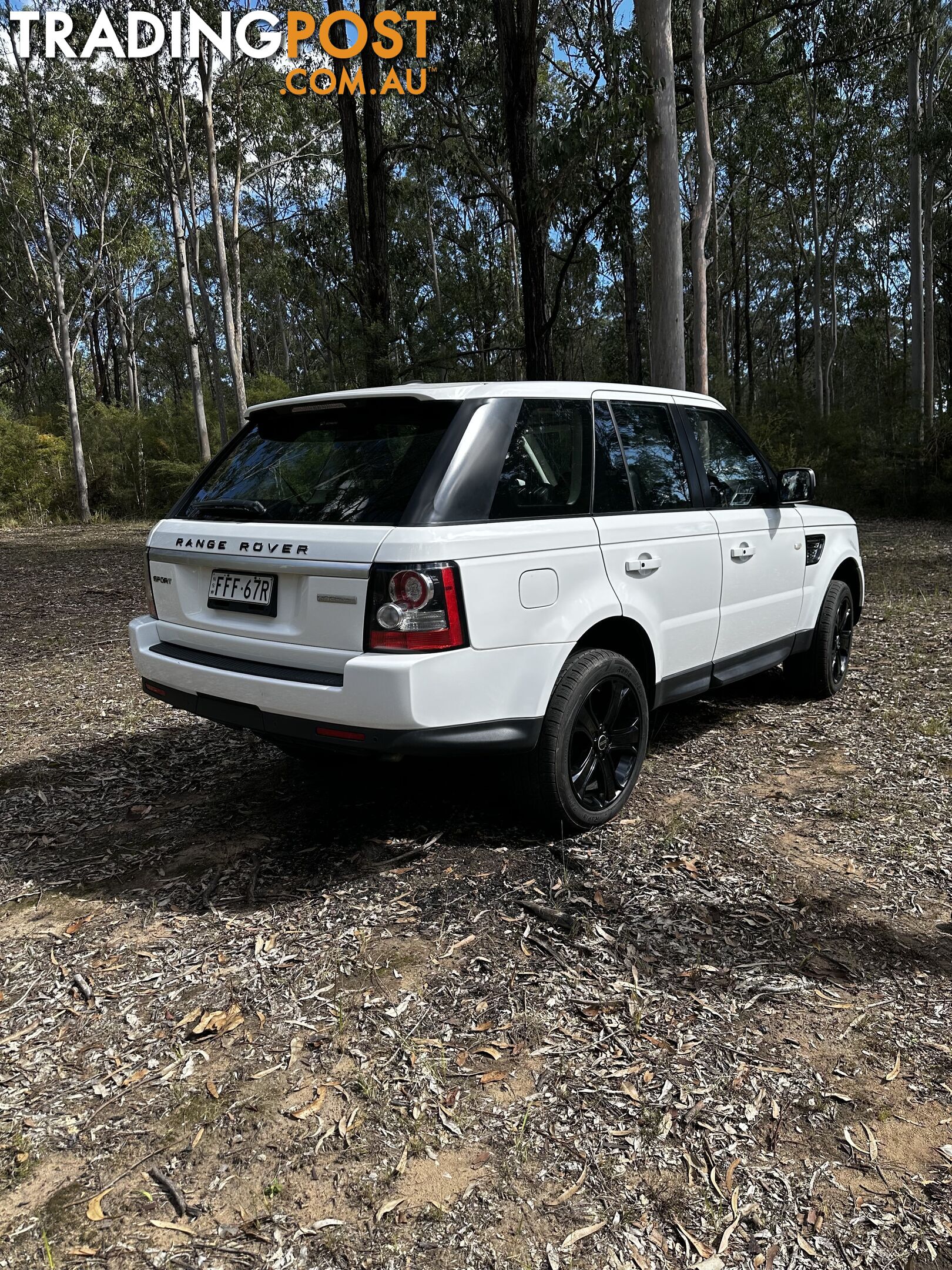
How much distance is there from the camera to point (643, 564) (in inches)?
151

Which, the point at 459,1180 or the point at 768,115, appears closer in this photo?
the point at 459,1180

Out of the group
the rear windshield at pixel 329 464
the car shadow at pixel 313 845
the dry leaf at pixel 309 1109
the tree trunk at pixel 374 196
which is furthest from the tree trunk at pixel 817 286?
the dry leaf at pixel 309 1109

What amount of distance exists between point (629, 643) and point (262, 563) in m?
1.58

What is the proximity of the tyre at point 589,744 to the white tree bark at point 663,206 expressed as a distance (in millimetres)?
6685

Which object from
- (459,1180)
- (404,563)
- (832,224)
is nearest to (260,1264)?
(459,1180)

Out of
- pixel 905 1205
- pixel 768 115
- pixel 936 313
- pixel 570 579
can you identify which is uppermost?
pixel 768 115

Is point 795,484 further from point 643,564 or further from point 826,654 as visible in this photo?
point 643,564

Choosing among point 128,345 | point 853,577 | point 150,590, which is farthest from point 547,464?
point 128,345

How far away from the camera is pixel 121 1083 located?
2.43 metres

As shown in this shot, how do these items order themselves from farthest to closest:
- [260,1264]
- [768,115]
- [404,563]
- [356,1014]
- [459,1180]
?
[768,115]
[404,563]
[356,1014]
[459,1180]
[260,1264]

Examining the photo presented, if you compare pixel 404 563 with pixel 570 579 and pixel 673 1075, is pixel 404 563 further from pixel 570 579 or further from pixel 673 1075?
pixel 673 1075

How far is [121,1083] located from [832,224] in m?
41.2

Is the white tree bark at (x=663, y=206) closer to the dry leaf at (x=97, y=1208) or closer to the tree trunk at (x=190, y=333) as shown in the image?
the dry leaf at (x=97, y=1208)

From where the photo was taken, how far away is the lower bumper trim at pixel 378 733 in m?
3.02
